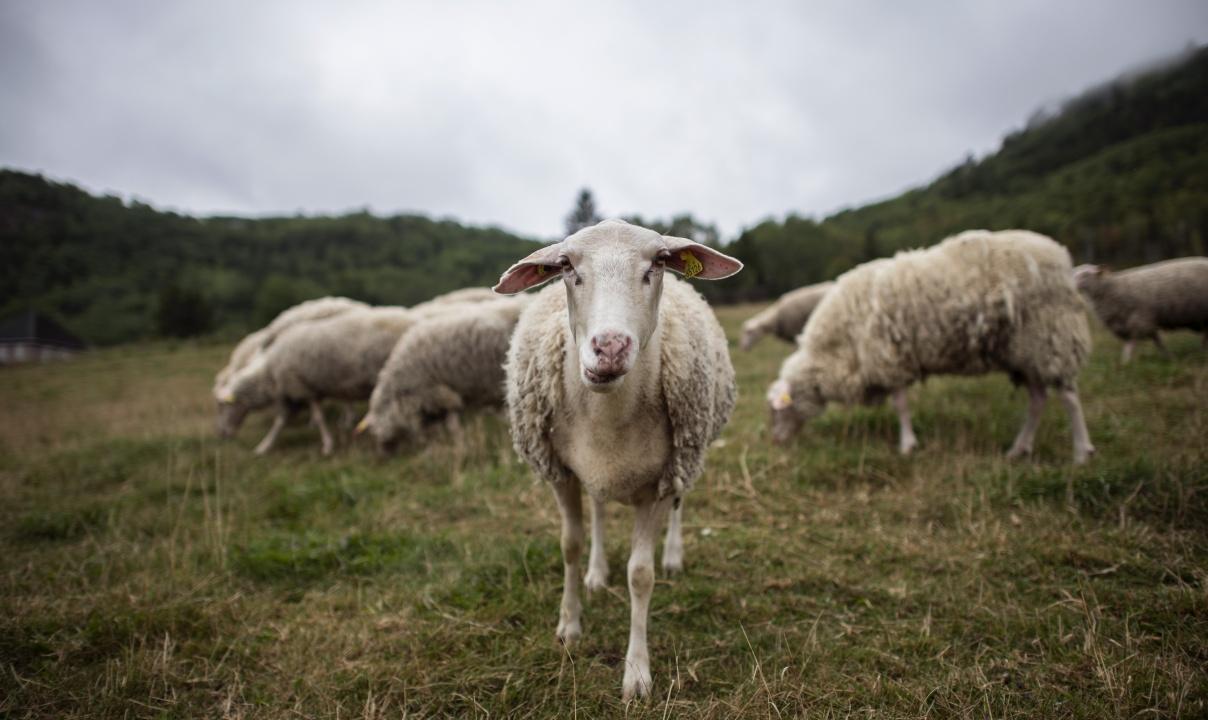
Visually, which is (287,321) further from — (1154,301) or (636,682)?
(1154,301)

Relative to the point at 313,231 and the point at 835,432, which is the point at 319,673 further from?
the point at 313,231

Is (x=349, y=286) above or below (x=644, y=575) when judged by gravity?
above

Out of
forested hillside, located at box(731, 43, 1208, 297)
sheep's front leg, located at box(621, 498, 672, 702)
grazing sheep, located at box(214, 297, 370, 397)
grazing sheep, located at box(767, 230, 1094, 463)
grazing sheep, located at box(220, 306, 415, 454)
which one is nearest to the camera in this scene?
sheep's front leg, located at box(621, 498, 672, 702)

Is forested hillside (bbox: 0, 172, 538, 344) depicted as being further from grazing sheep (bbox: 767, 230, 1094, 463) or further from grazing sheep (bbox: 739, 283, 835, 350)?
grazing sheep (bbox: 767, 230, 1094, 463)

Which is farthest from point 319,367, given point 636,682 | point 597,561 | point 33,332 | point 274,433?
point 33,332

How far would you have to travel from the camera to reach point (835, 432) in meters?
5.99

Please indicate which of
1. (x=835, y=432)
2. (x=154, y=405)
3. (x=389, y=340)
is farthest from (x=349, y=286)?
(x=835, y=432)

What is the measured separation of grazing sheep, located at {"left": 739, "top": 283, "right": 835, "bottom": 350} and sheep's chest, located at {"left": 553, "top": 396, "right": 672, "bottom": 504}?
502 inches

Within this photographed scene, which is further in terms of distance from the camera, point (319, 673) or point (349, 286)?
point (349, 286)

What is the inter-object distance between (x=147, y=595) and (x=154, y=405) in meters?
12.3

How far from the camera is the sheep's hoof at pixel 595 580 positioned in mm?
3309

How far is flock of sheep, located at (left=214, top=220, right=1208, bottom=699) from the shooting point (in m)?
2.29

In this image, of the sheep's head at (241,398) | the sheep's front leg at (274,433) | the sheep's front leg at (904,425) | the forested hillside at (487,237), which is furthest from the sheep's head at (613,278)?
the forested hillside at (487,237)

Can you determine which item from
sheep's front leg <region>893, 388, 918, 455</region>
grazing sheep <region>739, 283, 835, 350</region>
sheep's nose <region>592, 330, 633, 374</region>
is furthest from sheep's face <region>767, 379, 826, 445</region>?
grazing sheep <region>739, 283, 835, 350</region>
